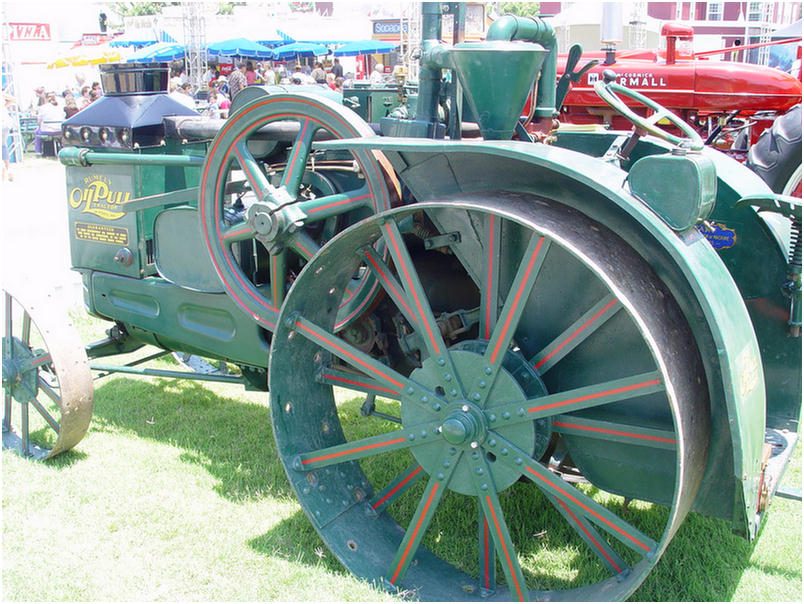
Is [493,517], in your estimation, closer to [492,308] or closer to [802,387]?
[492,308]

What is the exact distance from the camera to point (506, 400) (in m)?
2.37

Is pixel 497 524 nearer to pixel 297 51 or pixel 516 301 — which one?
pixel 516 301

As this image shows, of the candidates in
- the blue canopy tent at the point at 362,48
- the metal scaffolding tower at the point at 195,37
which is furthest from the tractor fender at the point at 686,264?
the blue canopy tent at the point at 362,48

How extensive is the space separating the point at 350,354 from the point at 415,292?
33 cm

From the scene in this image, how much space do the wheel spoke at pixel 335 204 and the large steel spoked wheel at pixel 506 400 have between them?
19cm

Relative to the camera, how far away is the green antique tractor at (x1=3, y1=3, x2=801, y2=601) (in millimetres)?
2162

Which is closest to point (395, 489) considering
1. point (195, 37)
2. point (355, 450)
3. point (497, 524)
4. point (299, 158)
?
point (355, 450)

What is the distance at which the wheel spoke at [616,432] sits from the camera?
235 cm

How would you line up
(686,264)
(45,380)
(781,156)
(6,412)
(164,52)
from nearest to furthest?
(686,264) < (45,380) < (6,412) < (781,156) < (164,52)

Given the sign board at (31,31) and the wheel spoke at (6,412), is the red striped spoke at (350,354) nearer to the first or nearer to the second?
the wheel spoke at (6,412)

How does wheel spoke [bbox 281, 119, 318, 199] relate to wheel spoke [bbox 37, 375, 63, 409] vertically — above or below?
above

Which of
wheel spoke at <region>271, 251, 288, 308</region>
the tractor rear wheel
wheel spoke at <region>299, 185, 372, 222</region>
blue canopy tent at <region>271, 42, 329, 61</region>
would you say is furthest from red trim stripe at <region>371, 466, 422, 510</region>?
blue canopy tent at <region>271, 42, 329, 61</region>

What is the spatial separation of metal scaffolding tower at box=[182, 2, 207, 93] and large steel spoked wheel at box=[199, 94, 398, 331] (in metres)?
15.5

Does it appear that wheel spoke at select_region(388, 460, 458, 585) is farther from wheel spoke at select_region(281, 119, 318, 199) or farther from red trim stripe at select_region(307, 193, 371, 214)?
wheel spoke at select_region(281, 119, 318, 199)
